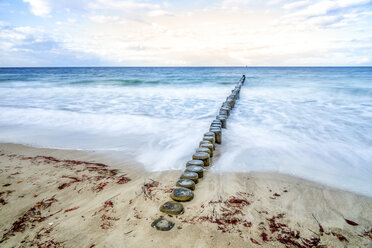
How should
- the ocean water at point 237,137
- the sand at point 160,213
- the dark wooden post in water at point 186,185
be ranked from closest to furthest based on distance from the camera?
the sand at point 160,213 → the dark wooden post in water at point 186,185 → the ocean water at point 237,137

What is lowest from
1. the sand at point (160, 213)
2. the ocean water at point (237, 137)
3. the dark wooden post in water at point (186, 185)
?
the ocean water at point (237, 137)

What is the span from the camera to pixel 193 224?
2.14 metres

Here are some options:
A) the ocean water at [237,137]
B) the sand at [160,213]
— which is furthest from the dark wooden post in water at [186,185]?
the ocean water at [237,137]

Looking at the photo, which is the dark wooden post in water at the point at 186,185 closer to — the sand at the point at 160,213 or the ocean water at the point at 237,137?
the sand at the point at 160,213

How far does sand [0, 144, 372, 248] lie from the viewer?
199cm

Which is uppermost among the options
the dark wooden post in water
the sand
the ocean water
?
the dark wooden post in water

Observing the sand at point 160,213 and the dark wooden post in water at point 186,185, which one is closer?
the sand at point 160,213

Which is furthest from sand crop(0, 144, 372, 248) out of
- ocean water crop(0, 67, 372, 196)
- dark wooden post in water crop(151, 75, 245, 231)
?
ocean water crop(0, 67, 372, 196)

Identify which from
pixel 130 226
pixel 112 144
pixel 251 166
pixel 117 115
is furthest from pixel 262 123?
pixel 130 226

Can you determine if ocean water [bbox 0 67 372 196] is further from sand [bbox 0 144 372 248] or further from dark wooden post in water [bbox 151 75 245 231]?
sand [bbox 0 144 372 248]

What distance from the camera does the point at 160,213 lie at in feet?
7.54

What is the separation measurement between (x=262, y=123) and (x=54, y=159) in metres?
5.39

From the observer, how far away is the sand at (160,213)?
6.54ft

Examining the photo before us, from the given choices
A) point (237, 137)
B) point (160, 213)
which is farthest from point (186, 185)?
point (237, 137)
